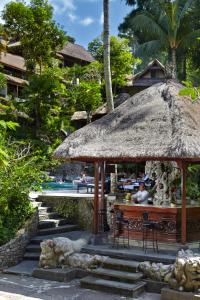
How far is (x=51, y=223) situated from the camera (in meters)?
13.1

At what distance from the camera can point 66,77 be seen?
3322 cm

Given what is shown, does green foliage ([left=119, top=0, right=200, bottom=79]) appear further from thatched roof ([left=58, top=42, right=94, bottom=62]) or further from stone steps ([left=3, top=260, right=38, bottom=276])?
stone steps ([left=3, top=260, right=38, bottom=276])

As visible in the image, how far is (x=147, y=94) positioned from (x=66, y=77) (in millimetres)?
21846

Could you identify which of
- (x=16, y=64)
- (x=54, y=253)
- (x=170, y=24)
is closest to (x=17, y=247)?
(x=54, y=253)

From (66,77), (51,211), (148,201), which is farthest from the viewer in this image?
(66,77)

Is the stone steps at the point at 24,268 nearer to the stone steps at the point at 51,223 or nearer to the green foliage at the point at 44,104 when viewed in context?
the stone steps at the point at 51,223

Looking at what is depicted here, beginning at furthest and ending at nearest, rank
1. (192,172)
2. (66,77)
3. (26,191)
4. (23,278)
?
(66,77)
(192,172)
(26,191)
(23,278)

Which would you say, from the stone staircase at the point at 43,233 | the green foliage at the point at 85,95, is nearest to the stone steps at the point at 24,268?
the stone staircase at the point at 43,233

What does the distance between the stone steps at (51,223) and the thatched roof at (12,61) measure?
21553 mm

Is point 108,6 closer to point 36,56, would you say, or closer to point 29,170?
point 29,170

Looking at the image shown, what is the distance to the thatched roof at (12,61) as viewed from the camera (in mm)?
33272

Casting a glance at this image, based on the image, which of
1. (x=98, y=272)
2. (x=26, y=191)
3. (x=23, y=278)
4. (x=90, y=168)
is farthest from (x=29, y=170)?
(x=90, y=168)

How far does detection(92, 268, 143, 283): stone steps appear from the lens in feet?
29.2

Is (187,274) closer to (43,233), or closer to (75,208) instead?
(43,233)
